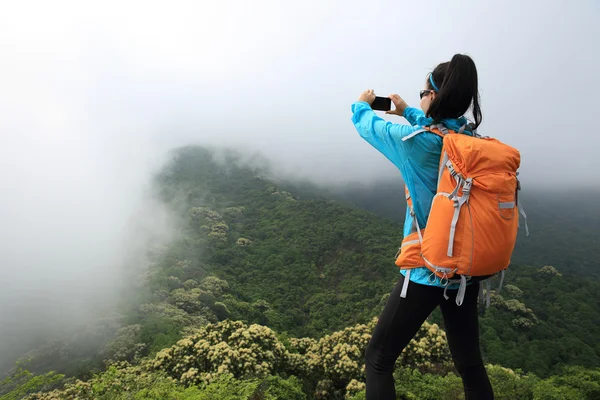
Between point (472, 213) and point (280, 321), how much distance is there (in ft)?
96.8

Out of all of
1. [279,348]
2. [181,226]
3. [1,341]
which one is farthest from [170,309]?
[181,226]

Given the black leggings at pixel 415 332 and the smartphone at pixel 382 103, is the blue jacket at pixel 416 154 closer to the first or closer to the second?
the black leggings at pixel 415 332

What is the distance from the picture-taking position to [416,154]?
1.82 meters

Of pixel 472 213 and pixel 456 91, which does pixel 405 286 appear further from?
pixel 456 91

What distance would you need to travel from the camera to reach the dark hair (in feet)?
6.04

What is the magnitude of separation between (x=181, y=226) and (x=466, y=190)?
185ft

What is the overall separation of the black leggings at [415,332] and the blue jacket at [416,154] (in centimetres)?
11

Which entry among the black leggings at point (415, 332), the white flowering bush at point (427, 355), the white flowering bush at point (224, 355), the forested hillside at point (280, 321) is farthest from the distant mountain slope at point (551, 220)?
the black leggings at point (415, 332)

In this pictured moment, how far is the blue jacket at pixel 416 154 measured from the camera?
180cm

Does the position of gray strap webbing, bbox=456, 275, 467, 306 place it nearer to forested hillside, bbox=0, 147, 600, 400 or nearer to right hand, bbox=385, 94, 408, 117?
right hand, bbox=385, 94, 408, 117

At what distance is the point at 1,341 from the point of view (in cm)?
2130

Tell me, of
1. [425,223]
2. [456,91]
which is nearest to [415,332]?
[425,223]

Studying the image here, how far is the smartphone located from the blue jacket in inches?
11.2

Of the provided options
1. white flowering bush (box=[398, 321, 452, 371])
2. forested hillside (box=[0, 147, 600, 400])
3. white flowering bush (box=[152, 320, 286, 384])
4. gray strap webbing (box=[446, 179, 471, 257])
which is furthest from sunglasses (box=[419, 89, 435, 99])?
white flowering bush (box=[398, 321, 452, 371])
